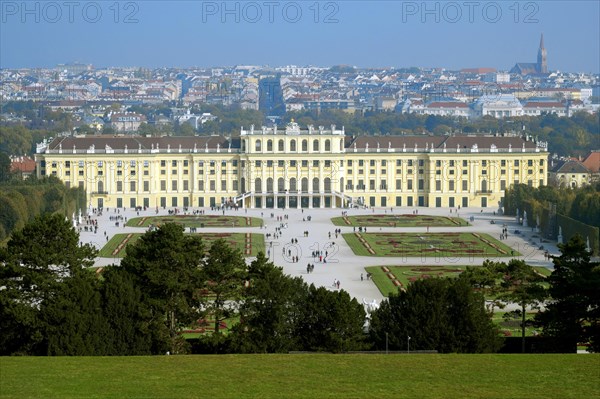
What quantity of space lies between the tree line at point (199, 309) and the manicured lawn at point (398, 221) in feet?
124

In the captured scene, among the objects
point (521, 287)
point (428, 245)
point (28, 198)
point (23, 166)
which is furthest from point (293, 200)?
point (521, 287)

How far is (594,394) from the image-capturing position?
A: 23953mm

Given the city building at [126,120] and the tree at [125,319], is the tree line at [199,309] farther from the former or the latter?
the city building at [126,120]

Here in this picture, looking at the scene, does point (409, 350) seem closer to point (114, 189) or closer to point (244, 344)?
point (244, 344)

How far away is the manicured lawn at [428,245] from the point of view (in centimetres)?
5834

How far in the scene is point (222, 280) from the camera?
34906 millimetres

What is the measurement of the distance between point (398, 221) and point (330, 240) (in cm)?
1061

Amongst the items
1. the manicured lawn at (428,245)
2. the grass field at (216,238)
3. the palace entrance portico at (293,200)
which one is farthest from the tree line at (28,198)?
the manicured lawn at (428,245)

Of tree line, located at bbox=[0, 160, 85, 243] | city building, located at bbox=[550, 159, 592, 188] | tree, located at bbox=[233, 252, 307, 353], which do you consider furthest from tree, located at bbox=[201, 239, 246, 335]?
city building, located at bbox=[550, 159, 592, 188]

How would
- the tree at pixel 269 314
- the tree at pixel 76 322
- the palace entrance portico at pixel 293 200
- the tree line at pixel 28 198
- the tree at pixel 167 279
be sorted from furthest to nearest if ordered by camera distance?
the palace entrance portico at pixel 293 200
the tree line at pixel 28 198
the tree at pixel 167 279
the tree at pixel 269 314
the tree at pixel 76 322

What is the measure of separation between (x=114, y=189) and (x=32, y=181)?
21.9ft

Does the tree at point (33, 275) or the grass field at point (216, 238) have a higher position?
the tree at point (33, 275)

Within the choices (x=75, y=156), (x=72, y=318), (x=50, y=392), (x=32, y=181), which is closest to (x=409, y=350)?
(x=72, y=318)

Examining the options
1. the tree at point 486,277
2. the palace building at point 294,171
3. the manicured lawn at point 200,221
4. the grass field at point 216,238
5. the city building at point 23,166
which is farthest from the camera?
the city building at point 23,166
